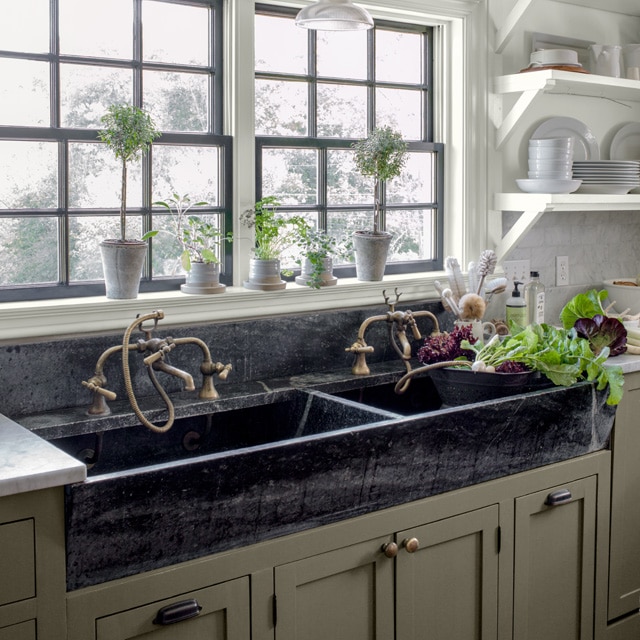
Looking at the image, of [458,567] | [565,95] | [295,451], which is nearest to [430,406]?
[458,567]

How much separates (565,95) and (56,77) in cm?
206

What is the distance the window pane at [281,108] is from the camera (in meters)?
3.20

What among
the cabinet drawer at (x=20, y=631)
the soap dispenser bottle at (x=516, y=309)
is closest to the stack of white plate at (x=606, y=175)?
the soap dispenser bottle at (x=516, y=309)

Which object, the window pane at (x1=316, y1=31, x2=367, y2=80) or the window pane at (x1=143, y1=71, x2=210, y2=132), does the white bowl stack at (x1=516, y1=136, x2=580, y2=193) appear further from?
the window pane at (x1=143, y1=71, x2=210, y2=132)

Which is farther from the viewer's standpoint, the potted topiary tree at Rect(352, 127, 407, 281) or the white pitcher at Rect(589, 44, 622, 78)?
the white pitcher at Rect(589, 44, 622, 78)

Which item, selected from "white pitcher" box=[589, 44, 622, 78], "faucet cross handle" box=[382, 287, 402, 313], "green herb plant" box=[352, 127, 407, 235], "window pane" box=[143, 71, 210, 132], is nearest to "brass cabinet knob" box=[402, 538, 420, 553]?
"faucet cross handle" box=[382, 287, 402, 313]

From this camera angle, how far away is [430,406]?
3.27 metres

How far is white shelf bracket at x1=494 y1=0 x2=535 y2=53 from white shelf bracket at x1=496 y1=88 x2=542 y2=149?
22 centimetres

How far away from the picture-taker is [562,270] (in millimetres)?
3920

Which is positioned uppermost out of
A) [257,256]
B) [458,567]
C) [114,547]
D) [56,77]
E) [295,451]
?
[56,77]

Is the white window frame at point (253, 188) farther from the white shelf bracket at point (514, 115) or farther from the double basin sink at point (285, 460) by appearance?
the double basin sink at point (285, 460)

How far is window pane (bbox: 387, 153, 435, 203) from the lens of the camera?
3.57 meters

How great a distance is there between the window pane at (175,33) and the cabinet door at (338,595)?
5.31 ft

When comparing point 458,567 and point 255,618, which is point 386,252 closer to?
point 458,567
